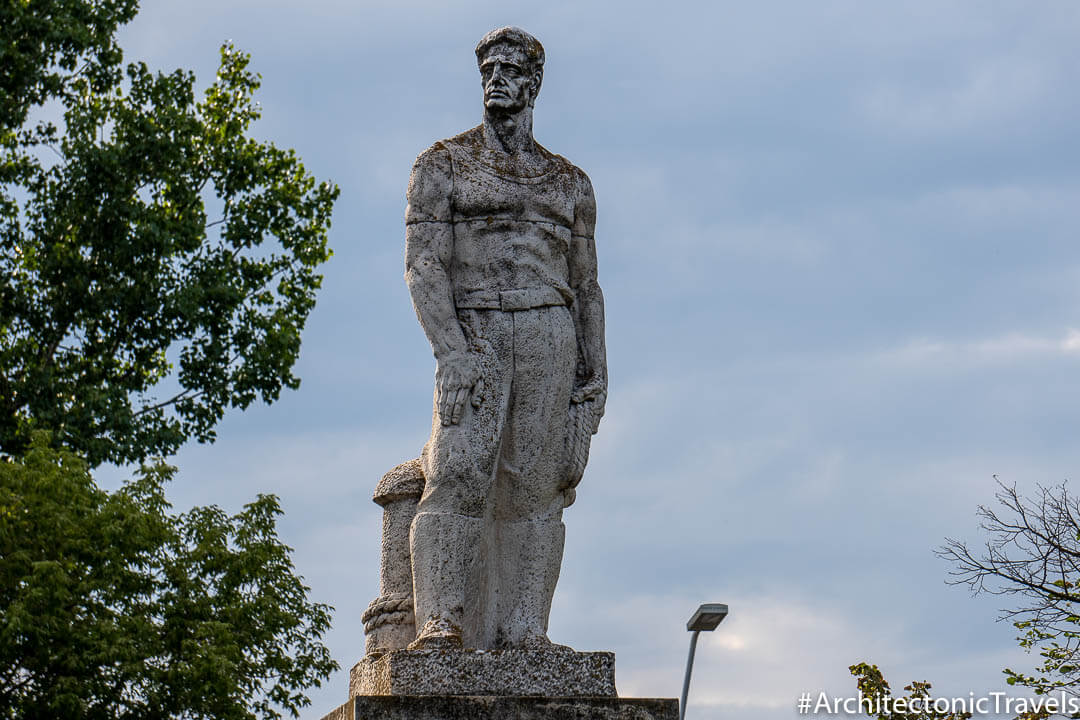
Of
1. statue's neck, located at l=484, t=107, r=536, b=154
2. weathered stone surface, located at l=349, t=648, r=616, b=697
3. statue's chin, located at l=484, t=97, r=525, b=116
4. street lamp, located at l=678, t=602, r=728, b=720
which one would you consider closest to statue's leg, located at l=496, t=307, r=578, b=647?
weathered stone surface, located at l=349, t=648, r=616, b=697

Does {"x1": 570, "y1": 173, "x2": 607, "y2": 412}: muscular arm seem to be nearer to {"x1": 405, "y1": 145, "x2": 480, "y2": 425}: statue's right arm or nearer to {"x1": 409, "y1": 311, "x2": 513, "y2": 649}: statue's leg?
{"x1": 409, "y1": 311, "x2": 513, "y2": 649}: statue's leg

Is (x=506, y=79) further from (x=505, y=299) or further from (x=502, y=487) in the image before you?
(x=502, y=487)

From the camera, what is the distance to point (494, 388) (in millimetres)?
9570

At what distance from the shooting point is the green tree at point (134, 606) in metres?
22.0

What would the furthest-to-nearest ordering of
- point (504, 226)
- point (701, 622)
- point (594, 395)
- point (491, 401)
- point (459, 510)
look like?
point (701, 622)
point (594, 395)
point (504, 226)
point (491, 401)
point (459, 510)

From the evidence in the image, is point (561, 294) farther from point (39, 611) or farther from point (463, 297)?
point (39, 611)

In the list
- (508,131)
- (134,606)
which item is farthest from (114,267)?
(508,131)

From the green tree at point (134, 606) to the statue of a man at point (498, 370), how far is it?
43.1 feet

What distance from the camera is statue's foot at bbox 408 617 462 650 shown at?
29.5 feet

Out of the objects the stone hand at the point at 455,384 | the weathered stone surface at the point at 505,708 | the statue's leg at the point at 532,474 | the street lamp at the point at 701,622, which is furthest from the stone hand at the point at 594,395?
the street lamp at the point at 701,622

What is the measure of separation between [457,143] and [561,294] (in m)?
1.09

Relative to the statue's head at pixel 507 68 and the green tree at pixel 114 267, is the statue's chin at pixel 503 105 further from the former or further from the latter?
the green tree at pixel 114 267

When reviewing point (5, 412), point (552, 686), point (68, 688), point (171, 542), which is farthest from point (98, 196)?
point (552, 686)

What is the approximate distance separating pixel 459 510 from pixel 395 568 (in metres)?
0.59
